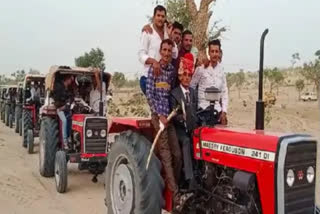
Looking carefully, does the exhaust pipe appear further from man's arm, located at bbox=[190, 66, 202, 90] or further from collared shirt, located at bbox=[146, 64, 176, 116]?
man's arm, located at bbox=[190, 66, 202, 90]

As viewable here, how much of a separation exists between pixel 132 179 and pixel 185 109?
896mm

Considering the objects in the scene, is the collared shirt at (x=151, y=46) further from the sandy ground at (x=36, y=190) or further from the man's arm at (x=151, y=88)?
the sandy ground at (x=36, y=190)

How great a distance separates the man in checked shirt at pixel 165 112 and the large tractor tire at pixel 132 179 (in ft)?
0.32

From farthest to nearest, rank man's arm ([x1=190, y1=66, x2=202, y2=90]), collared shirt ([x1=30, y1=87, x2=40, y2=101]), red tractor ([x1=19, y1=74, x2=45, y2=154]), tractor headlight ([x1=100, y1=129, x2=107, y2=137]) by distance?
collared shirt ([x1=30, y1=87, x2=40, y2=101]) → red tractor ([x1=19, y1=74, x2=45, y2=154]) → tractor headlight ([x1=100, y1=129, x2=107, y2=137]) → man's arm ([x1=190, y1=66, x2=202, y2=90])

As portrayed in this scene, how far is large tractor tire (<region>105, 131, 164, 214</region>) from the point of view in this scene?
443 cm

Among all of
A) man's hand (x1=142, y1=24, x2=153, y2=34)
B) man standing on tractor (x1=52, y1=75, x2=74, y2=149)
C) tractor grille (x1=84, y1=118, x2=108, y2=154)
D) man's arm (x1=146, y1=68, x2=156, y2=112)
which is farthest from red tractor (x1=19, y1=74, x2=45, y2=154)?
man's arm (x1=146, y1=68, x2=156, y2=112)

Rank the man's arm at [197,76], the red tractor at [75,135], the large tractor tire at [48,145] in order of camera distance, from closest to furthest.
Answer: the man's arm at [197,76], the red tractor at [75,135], the large tractor tire at [48,145]

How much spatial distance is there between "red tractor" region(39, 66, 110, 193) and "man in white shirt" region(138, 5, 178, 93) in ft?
11.8

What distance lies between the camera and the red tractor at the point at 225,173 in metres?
3.59

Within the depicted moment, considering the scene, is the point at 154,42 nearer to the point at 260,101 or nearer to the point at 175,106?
the point at 175,106

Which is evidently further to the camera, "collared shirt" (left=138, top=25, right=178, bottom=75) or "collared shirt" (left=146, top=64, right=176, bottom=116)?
"collared shirt" (left=138, top=25, right=178, bottom=75)

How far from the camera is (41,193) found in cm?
790

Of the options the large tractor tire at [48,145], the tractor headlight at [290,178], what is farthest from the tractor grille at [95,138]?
the tractor headlight at [290,178]

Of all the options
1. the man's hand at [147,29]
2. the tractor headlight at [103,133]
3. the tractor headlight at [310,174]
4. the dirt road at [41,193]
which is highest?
the man's hand at [147,29]
